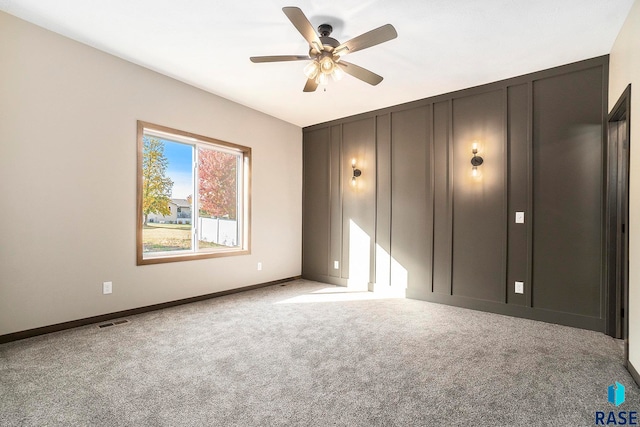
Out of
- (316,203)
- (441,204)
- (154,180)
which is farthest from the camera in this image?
(316,203)

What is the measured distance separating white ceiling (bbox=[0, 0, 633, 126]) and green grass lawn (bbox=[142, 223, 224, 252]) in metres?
1.93

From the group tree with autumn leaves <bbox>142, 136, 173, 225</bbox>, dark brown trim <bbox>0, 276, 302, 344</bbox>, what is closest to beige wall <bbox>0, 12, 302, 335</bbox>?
dark brown trim <bbox>0, 276, 302, 344</bbox>

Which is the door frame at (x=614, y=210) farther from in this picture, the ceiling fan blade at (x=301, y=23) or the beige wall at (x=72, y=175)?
the beige wall at (x=72, y=175)

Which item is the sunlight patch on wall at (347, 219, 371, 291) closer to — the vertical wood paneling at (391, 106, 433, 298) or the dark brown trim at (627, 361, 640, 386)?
the vertical wood paneling at (391, 106, 433, 298)

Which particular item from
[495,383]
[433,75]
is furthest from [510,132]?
[495,383]

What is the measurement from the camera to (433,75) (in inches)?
149

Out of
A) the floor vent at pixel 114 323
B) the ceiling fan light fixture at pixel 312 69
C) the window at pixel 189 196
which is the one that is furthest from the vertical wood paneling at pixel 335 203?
the floor vent at pixel 114 323

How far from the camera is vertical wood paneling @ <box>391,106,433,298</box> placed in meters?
4.50

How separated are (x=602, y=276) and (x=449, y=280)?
61.6 inches

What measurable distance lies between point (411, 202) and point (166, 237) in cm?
343

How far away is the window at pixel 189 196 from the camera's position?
3.93 meters

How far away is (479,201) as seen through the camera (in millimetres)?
4070

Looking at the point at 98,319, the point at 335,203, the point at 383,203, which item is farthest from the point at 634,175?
the point at 98,319

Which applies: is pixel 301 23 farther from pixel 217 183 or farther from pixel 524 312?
pixel 524 312
